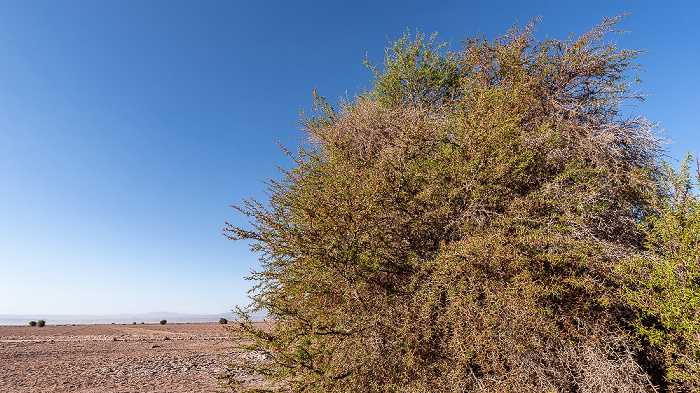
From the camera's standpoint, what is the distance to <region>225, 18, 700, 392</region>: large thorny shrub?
5.05 m

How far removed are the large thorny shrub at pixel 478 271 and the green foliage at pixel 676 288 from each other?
1.7 inches

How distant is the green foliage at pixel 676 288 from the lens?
4.78m

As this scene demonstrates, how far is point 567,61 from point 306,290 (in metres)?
8.00

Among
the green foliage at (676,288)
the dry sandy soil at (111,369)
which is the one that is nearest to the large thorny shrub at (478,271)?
the green foliage at (676,288)

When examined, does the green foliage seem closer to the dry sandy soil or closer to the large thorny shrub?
the large thorny shrub

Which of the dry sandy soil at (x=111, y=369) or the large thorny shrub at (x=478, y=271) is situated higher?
the large thorny shrub at (x=478, y=271)

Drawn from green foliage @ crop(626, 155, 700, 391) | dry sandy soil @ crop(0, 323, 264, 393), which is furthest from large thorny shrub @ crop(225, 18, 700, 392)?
dry sandy soil @ crop(0, 323, 264, 393)

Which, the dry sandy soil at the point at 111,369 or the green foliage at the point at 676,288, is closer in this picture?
the green foliage at the point at 676,288

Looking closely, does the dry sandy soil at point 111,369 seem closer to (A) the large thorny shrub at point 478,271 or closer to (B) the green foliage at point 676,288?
(A) the large thorny shrub at point 478,271

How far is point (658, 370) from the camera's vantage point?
18.2 feet

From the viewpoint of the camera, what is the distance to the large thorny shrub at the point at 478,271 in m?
5.05

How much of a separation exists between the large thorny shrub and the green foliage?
0.14 feet

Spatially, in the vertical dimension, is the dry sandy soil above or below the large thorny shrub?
below

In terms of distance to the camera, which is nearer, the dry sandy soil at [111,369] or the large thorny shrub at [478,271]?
the large thorny shrub at [478,271]
